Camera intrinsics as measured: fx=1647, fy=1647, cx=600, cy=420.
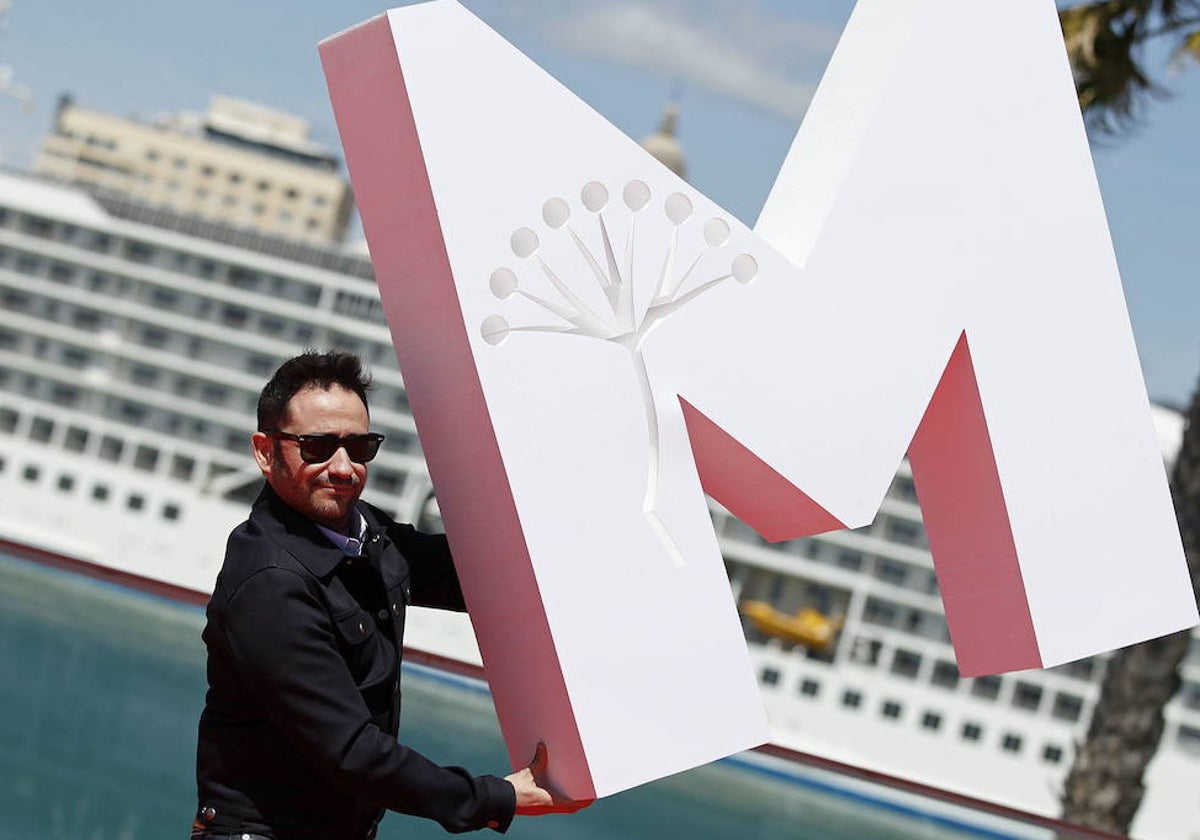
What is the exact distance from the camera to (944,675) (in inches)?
1827

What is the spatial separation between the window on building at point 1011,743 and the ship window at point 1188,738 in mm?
4173

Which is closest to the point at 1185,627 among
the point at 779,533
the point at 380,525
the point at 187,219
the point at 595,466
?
the point at 779,533

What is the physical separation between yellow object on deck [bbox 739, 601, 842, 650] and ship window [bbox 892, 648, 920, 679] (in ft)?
6.21

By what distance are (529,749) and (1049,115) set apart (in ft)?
4.18

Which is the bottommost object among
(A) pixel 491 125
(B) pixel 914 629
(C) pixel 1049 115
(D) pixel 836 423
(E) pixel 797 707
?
(E) pixel 797 707

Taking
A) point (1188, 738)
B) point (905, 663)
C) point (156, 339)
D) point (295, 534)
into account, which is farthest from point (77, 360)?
point (295, 534)

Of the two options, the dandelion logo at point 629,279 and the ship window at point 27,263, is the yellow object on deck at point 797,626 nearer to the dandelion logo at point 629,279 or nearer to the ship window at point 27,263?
the ship window at point 27,263

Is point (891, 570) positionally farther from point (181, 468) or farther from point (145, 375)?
point (145, 375)

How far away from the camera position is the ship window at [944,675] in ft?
151

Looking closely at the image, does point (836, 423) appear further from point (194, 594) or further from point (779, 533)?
point (194, 594)

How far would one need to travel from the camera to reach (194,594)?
5113 mm

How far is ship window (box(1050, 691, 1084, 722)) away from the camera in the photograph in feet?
149

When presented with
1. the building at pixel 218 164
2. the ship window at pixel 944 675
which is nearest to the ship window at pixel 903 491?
the ship window at pixel 944 675

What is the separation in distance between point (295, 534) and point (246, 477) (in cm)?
4599
